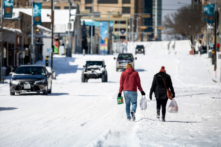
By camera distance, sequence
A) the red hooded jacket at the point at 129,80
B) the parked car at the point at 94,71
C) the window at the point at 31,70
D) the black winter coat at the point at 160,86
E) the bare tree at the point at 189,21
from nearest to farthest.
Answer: the red hooded jacket at the point at 129,80, the black winter coat at the point at 160,86, the window at the point at 31,70, the parked car at the point at 94,71, the bare tree at the point at 189,21

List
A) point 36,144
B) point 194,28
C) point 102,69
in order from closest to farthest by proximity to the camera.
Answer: point 36,144 → point 102,69 → point 194,28

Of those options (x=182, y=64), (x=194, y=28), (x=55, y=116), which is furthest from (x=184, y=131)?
(x=194, y=28)

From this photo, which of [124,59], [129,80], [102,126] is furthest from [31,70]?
[124,59]

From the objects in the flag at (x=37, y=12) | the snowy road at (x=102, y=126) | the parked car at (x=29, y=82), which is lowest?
the snowy road at (x=102, y=126)

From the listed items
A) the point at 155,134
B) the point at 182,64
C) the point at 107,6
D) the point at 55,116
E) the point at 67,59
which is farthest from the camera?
the point at 107,6

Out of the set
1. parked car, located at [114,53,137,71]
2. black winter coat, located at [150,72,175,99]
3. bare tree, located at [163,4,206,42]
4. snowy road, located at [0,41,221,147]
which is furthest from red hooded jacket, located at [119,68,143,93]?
bare tree, located at [163,4,206,42]

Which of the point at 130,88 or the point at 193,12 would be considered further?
the point at 193,12

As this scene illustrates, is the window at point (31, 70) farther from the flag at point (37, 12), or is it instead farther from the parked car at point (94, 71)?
the flag at point (37, 12)

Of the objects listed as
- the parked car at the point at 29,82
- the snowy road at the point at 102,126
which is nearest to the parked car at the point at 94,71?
the parked car at the point at 29,82

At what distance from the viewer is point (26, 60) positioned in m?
58.6

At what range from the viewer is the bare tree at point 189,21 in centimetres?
10744

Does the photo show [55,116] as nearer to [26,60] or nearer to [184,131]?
[184,131]

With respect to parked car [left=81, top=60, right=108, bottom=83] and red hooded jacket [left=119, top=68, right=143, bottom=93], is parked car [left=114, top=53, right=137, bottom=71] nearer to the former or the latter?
parked car [left=81, top=60, right=108, bottom=83]

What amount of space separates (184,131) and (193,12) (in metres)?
102
